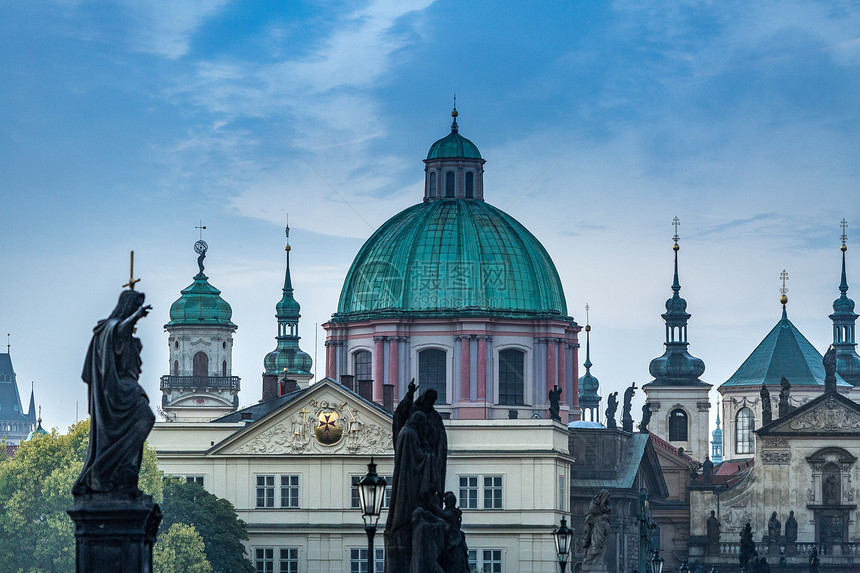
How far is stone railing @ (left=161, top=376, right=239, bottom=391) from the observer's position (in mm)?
136875

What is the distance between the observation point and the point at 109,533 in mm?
20391

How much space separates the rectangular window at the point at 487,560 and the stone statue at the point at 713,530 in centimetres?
3664

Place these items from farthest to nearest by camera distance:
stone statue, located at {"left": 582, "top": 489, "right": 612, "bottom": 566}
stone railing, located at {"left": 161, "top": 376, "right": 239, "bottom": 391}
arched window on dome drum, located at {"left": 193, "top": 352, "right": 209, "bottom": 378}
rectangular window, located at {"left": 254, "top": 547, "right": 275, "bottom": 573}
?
arched window on dome drum, located at {"left": 193, "top": 352, "right": 209, "bottom": 378} → stone railing, located at {"left": 161, "top": 376, "right": 239, "bottom": 391} → rectangular window, located at {"left": 254, "top": 547, "right": 275, "bottom": 573} → stone statue, located at {"left": 582, "top": 489, "right": 612, "bottom": 566}

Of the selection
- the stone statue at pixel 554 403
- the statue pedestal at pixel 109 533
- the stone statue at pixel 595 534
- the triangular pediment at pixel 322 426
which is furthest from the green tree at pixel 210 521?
the statue pedestal at pixel 109 533

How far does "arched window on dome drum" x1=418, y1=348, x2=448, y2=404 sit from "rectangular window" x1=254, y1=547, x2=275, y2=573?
16531mm

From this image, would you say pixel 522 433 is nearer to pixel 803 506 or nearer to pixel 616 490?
pixel 616 490

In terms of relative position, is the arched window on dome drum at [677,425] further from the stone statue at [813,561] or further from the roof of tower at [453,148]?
the roof of tower at [453,148]

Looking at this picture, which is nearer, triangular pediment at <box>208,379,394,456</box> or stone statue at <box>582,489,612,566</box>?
stone statue at <box>582,489,612,566</box>

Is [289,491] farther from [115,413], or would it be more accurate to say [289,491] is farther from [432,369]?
[115,413]

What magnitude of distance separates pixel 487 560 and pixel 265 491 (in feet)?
32.1

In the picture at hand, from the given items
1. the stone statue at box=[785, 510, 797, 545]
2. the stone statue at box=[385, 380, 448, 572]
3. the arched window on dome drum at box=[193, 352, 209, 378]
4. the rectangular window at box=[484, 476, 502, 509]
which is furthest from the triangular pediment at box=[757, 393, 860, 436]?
the stone statue at box=[385, 380, 448, 572]

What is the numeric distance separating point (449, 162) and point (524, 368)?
1203cm

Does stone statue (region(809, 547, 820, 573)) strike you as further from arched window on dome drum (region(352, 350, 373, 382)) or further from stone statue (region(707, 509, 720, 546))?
arched window on dome drum (region(352, 350, 373, 382))

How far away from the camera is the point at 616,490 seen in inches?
4075
